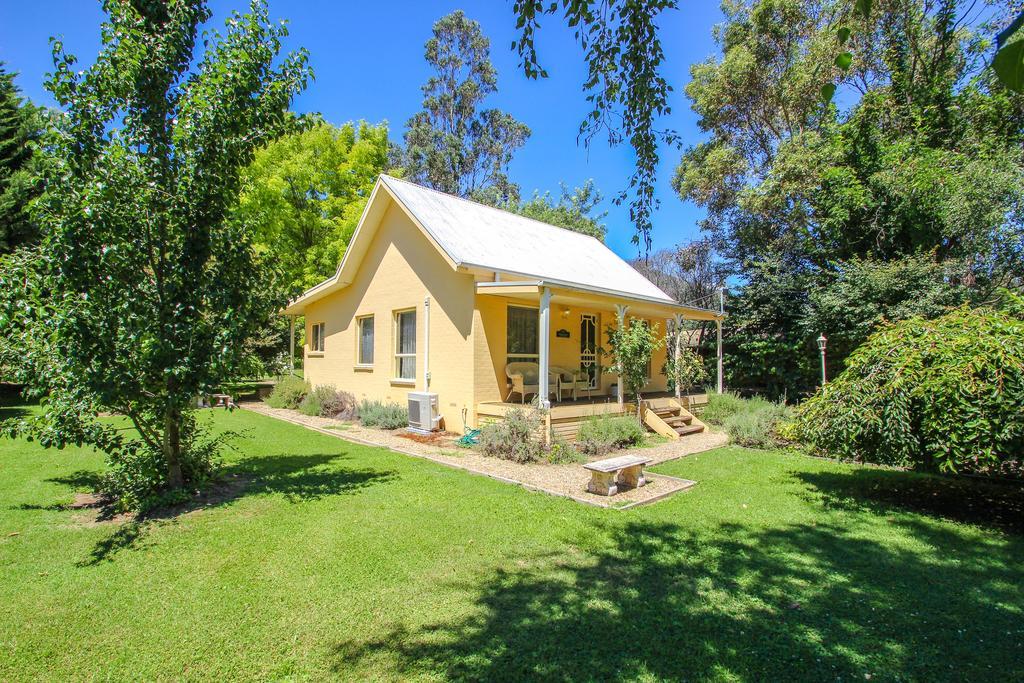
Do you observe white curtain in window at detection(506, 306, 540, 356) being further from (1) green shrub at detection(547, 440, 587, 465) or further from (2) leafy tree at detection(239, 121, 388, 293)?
(2) leafy tree at detection(239, 121, 388, 293)

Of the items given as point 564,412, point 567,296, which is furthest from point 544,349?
point 567,296

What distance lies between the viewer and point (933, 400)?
605cm

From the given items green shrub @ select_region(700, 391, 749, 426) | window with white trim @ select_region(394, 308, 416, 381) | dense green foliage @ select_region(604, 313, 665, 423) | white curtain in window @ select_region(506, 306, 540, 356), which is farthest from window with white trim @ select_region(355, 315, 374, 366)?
green shrub @ select_region(700, 391, 749, 426)

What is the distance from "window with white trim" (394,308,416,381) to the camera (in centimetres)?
1387

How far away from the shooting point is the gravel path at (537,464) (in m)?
7.27

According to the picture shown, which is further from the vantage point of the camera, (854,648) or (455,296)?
(455,296)

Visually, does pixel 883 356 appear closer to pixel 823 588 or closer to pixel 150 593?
pixel 823 588

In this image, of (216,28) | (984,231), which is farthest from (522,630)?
(984,231)

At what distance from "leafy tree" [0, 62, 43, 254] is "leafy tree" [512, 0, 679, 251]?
66.9 ft

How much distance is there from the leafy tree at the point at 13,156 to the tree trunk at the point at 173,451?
51.0ft

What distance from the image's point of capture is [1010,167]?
14164 millimetres

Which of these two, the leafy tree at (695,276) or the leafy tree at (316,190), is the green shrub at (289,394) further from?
the leafy tree at (695,276)

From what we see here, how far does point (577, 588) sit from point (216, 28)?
7711 mm

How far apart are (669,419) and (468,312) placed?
18.8 ft
